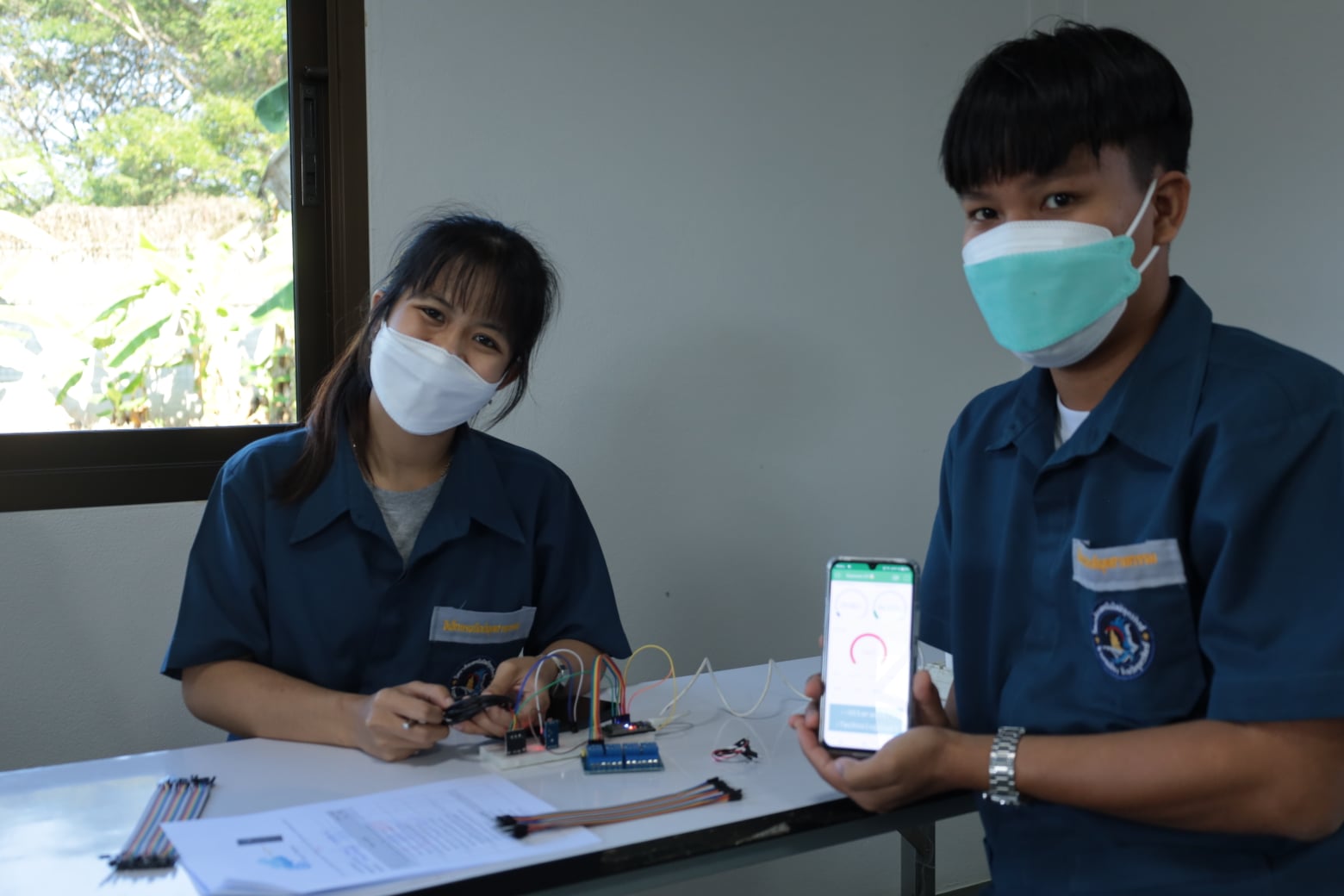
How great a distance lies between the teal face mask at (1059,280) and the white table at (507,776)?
0.54m

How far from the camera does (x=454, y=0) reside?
2061mm

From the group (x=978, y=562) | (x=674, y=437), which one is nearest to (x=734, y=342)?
(x=674, y=437)

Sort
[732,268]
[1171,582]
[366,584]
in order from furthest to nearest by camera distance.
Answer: [732,268] → [366,584] → [1171,582]

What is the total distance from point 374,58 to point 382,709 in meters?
1.27

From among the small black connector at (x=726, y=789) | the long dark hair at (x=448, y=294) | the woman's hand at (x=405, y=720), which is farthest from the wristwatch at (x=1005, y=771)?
the long dark hair at (x=448, y=294)

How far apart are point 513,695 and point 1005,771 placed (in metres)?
0.64

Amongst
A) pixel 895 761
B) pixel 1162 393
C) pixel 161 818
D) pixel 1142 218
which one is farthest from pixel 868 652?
pixel 161 818

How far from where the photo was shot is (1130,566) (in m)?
1.06

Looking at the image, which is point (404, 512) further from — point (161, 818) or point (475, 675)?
point (161, 818)

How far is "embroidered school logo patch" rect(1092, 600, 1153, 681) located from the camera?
1.05 meters

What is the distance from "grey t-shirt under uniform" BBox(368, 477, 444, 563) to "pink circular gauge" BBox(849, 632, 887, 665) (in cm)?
68

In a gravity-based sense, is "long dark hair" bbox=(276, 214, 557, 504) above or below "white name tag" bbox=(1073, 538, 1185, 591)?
above

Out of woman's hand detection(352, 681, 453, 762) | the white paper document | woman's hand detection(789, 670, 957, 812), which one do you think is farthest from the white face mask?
woman's hand detection(789, 670, 957, 812)

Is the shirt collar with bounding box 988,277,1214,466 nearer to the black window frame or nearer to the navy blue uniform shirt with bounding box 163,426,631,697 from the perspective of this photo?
the navy blue uniform shirt with bounding box 163,426,631,697
